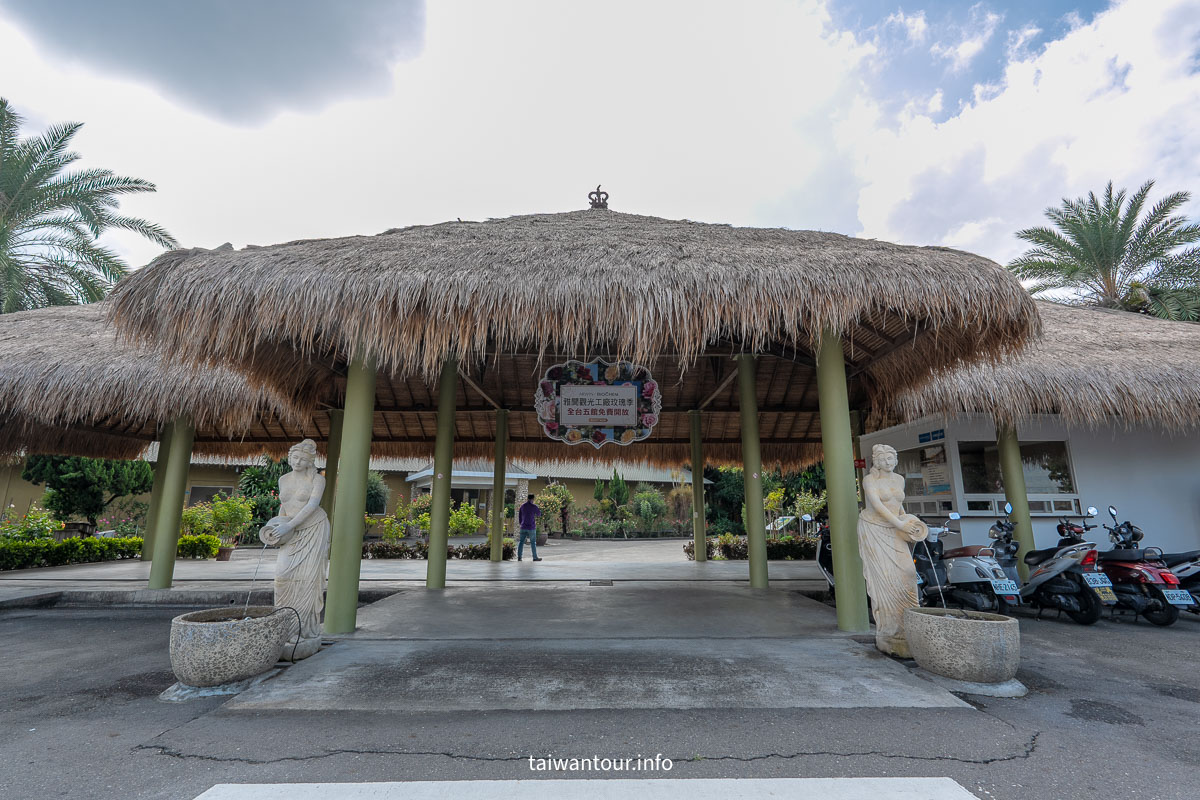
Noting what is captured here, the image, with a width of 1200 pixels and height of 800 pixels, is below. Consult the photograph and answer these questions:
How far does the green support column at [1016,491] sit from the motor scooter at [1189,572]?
53.7 inches

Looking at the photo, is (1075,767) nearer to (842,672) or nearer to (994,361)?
(842,672)

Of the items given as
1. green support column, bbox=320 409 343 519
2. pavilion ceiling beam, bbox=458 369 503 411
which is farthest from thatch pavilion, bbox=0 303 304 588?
pavilion ceiling beam, bbox=458 369 503 411

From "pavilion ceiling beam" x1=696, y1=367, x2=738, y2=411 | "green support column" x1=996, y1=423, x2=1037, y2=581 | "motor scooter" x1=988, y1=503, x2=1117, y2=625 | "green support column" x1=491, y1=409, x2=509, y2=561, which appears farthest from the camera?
"green support column" x1=491, y1=409, x2=509, y2=561

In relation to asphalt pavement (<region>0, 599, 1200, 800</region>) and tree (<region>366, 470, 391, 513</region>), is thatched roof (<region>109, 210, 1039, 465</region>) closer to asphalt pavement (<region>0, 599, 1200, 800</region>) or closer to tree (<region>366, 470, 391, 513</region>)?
asphalt pavement (<region>0, 599, 1200, 800</region>)

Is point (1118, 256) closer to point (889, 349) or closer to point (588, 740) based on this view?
point (889, 349)

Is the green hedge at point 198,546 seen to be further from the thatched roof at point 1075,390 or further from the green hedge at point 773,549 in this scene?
the thatched roof at point 1075,390

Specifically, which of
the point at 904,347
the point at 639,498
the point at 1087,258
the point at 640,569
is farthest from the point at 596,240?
the point at 639,498

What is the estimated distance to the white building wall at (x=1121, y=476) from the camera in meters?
7.64

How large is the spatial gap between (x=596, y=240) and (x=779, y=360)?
3.79 m

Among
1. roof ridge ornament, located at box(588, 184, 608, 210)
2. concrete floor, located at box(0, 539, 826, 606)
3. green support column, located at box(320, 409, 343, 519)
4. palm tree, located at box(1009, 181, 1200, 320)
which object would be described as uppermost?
palm tree, located at box(1009, 181, 1200, 320)

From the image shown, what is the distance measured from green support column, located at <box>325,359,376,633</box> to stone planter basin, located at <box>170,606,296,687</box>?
0.99 m

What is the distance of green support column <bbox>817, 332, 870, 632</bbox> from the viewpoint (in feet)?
15.2

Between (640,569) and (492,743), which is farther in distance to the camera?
(640,569)

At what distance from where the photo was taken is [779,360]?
779 cm
